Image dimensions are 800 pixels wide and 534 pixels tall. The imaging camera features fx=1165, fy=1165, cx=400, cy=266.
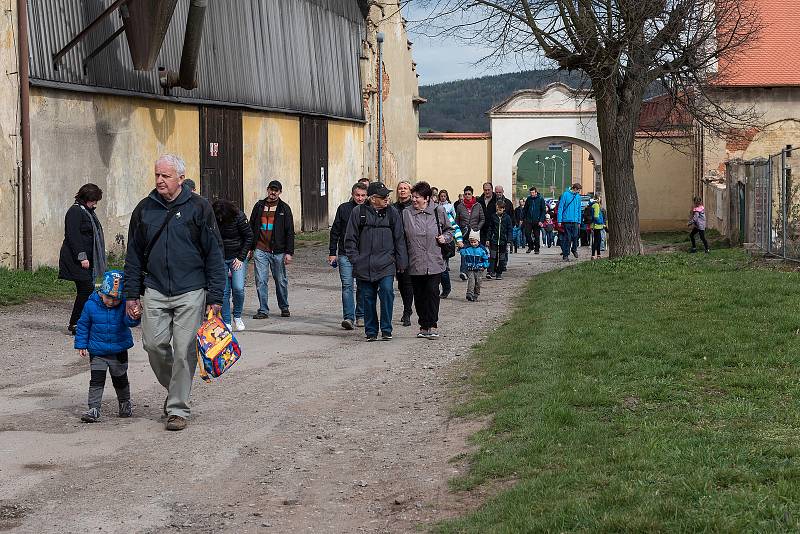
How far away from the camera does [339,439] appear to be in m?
8.31

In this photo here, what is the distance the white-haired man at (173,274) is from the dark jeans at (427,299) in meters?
5.12

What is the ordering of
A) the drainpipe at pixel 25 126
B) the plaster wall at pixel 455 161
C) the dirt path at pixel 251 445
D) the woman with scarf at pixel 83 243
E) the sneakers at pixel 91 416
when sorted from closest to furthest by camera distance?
the dirt path at pixel 251 445 → the sneakers at pixel 91 416 → the woman with scarf at pixel 83 243 → the drainpipe at pixel 25 126 → the plaster wall at pixel 455 161

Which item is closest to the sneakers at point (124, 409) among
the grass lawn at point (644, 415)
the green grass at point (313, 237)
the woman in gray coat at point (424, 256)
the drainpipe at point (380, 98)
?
the grass lawn at point (644, 415)

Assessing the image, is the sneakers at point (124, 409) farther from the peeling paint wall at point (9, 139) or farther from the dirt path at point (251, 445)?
the peeling paint wall at point (9, 139)

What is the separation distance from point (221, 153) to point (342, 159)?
34.4ft

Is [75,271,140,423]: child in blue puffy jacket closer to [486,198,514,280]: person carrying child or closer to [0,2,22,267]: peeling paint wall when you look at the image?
[0,2,22,267]: peeling paint wall

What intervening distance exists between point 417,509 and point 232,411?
10.8 ft

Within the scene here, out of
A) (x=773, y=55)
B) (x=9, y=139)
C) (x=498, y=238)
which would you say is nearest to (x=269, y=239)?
(x=9, y=139)

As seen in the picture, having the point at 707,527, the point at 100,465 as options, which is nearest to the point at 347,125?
the point at 100,465

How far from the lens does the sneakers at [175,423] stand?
28.1ft

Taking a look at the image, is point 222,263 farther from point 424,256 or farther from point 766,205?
point 766,205

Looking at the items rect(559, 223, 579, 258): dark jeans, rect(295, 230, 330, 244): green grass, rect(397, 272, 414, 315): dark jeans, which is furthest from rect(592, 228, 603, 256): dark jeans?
rect(397, 272, 414, 315): dark jeans

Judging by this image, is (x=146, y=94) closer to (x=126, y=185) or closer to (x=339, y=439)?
(x=126, y=185)

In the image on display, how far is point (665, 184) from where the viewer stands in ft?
158
